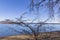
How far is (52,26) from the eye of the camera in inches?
121

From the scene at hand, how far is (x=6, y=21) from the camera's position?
8.59 feet

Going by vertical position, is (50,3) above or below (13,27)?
above

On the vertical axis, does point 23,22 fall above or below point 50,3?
below

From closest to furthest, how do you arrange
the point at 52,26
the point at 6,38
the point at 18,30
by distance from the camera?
the point at 18,30
the point at 52,26
the point at 6,38

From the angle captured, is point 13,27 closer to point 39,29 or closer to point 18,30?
point 18,30

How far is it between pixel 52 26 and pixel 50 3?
470 mm

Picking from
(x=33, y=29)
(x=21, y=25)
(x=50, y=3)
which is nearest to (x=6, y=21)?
(x=21, y=25)

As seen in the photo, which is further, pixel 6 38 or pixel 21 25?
pixel 6 38

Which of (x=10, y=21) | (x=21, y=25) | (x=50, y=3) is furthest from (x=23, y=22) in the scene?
(x=50, y=3)

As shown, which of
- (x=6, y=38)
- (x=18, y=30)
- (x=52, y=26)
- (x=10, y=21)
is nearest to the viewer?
(x=10, y=21)

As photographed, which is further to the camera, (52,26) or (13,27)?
(52,26)

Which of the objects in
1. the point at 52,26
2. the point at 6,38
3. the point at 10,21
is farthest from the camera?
the point at 6,38

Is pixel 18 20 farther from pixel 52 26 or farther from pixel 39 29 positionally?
pixel 52 26

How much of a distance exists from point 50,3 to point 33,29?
569 millimetres
